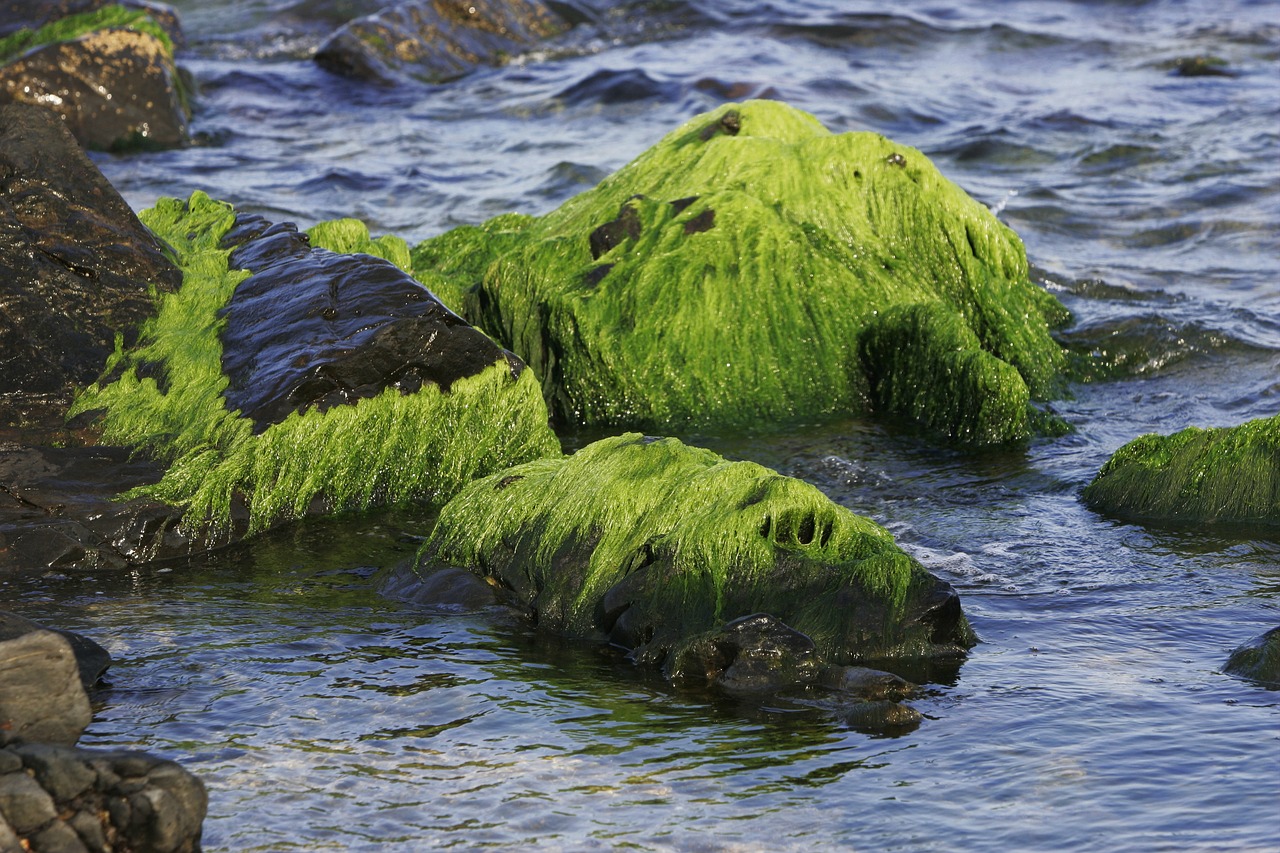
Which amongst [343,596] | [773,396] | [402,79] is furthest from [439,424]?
[402,79]

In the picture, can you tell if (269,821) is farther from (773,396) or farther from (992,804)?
(773,396)

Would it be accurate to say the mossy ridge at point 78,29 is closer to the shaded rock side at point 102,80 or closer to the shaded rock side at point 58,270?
the shaded rock side at point 102,80

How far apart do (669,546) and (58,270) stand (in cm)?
302

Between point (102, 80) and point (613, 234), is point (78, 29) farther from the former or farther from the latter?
point (613, 234)

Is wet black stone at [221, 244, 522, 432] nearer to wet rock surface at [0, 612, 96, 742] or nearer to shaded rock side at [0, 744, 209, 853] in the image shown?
wet rock surface at [0, 612, 96, 742]

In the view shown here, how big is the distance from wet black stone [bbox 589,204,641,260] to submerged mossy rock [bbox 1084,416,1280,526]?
112 inches

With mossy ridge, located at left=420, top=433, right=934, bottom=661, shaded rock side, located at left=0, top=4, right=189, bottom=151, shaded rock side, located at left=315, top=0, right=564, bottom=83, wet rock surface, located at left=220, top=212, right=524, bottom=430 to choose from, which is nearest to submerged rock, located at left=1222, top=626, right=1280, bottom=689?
mossy ridge, located at left=420, top=433, right=934, bottom=661

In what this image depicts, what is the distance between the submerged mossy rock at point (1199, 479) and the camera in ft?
19.0

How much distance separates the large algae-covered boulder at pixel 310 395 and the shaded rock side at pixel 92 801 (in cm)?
246

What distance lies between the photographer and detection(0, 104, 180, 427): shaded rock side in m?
5.95

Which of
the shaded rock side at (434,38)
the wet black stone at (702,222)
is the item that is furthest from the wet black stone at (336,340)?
the shaded rock side at (434,38)

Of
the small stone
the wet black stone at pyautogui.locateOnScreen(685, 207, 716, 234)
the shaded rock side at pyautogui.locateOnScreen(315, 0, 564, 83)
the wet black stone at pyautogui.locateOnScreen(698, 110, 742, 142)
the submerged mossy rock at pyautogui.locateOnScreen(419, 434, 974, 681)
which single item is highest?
the shaded rock side at pyautogui.locateOnScreen(315, 0, 564, 83)

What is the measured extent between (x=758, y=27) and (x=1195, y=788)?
54.4ft

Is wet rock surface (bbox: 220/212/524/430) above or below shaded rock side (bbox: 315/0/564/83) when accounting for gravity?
below
